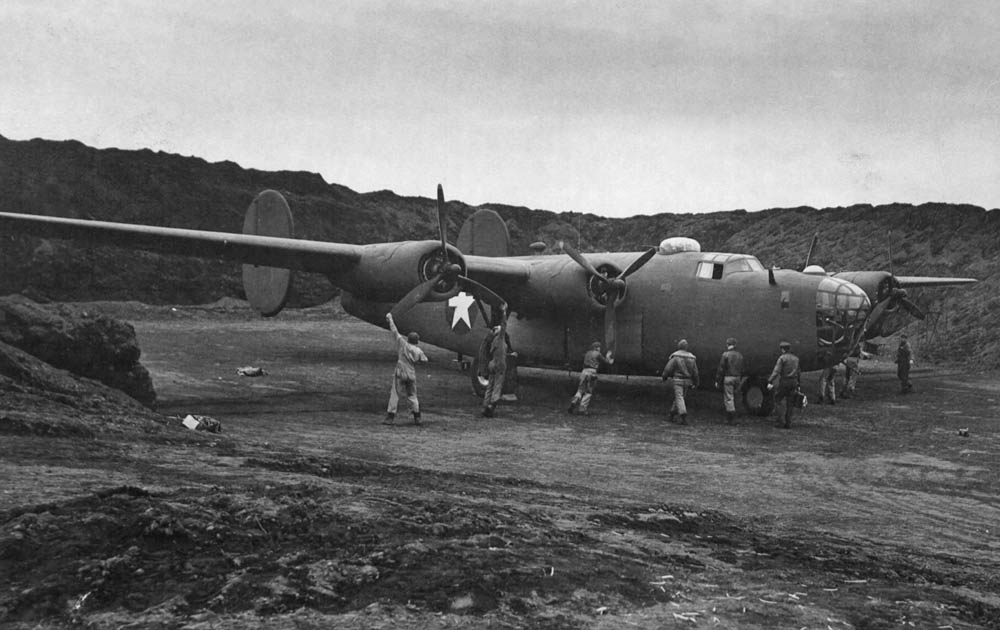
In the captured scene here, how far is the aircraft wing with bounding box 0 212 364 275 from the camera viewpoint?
14.9 metres

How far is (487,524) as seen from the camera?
5953 millimetres

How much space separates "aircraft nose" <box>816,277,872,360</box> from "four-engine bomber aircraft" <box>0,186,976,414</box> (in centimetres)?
2

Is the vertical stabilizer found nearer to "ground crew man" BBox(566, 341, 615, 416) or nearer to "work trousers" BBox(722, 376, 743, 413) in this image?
"ground crew man" BBox(566, 341, 615, 416)

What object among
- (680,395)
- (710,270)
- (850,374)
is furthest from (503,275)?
(850,374)

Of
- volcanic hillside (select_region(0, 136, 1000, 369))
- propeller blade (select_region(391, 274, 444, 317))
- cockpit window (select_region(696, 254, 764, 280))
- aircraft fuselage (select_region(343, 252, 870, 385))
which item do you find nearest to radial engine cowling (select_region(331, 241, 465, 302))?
propeller blade (select_region(391, 274, 444, 317))

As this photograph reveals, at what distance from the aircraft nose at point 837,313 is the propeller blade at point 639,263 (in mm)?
3251

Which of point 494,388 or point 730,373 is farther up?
point 730,373

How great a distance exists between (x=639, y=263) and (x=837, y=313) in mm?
3858

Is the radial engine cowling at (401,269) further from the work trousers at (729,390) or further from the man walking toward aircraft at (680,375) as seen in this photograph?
the work trousers at (729,390)

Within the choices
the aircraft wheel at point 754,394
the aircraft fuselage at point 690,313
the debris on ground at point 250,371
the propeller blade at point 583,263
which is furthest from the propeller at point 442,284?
the aircraft wheel at point 754,394

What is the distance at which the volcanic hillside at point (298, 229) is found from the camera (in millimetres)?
33438

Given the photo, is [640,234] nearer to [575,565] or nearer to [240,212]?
[240,212]

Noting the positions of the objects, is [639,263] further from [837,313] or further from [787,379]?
[787,379]

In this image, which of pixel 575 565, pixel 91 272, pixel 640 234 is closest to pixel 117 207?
pixel 91 272
